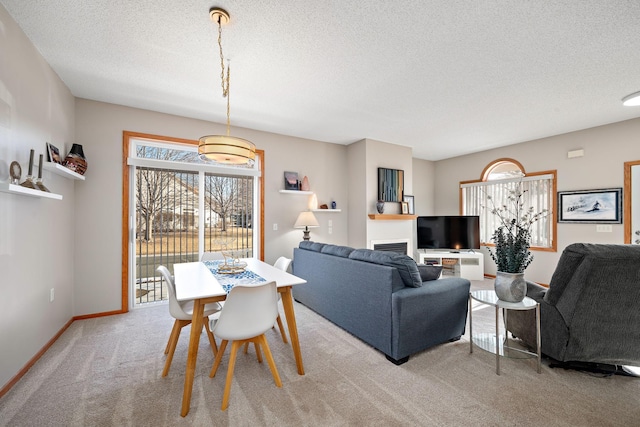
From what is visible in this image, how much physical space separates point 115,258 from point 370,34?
3.83 m

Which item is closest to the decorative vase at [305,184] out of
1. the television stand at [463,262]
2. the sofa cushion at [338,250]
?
the sofa cushion at [338,250]

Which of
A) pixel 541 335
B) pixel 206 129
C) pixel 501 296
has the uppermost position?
pixel 206 129

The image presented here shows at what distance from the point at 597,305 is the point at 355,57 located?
275 centimetres

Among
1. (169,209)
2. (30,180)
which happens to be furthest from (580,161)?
(30,180)

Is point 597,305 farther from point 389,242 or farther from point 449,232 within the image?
point 449,232

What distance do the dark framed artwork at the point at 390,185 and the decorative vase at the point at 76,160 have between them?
424 cm

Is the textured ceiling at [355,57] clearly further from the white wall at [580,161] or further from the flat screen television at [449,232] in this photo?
the flat screen television at [449,232]

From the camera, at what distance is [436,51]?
2.37 m

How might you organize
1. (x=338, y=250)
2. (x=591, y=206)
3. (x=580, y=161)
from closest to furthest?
(x=338, y=250) < (x=591, y=206) < (x=580, y=161)

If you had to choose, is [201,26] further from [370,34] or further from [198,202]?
[198,202]

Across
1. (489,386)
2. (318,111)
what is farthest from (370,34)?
(489,386)

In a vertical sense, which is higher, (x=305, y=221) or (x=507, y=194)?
(x=507, y=194)

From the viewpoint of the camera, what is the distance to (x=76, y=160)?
2.98 metres

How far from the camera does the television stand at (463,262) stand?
527 cm
